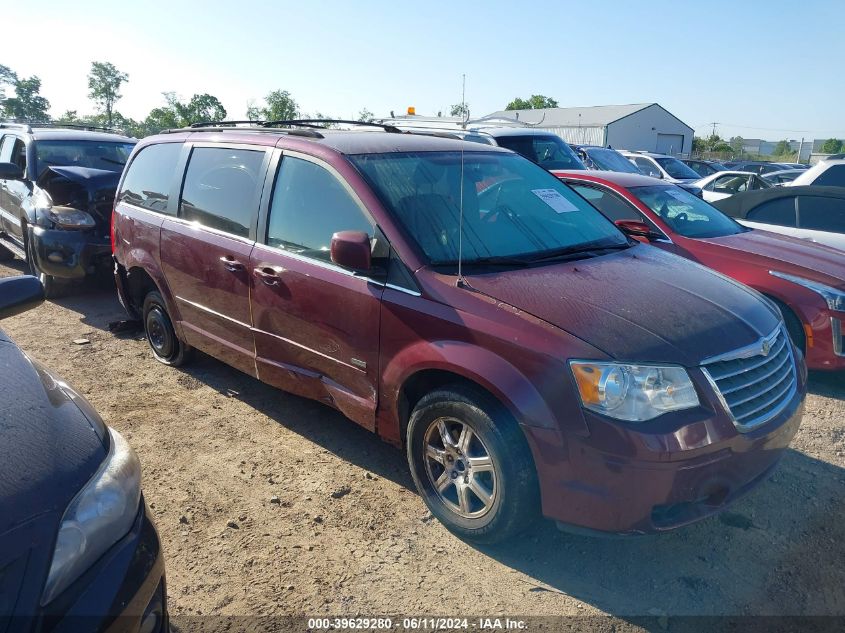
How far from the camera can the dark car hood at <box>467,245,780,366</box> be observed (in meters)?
2.69

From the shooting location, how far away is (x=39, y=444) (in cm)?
193

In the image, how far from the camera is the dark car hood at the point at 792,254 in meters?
4.92

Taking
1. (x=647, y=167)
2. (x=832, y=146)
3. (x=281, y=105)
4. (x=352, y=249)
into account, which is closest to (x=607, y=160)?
(x=647, y=167)

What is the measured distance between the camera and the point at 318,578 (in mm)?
2848

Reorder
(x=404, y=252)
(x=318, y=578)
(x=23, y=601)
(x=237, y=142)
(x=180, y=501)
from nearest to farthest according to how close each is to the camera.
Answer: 1. (x=23, y=601)
2. (x=318, y=578)
3. (x=404, y=252)
4. (x=180, y=501)
5. (x=237, y=142)

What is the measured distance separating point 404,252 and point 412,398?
74cm

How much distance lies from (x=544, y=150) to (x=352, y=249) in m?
8.05

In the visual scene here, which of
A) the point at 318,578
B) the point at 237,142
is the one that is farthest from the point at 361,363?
the point at 237,142

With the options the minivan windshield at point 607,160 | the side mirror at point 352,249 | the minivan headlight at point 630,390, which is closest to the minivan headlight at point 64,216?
the side mirror at point 352,249

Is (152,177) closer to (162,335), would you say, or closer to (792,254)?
(162,335)

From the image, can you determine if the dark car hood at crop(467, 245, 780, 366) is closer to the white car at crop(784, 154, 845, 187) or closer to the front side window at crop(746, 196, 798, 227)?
the front side window at crop(746, 196, 798, 227)

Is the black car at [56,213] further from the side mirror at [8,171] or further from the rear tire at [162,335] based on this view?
the rear tire at [162,335]

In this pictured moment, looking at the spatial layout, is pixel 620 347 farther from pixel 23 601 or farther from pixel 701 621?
pixel 23 601

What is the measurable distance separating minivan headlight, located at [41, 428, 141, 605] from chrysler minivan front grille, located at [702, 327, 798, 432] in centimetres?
222
